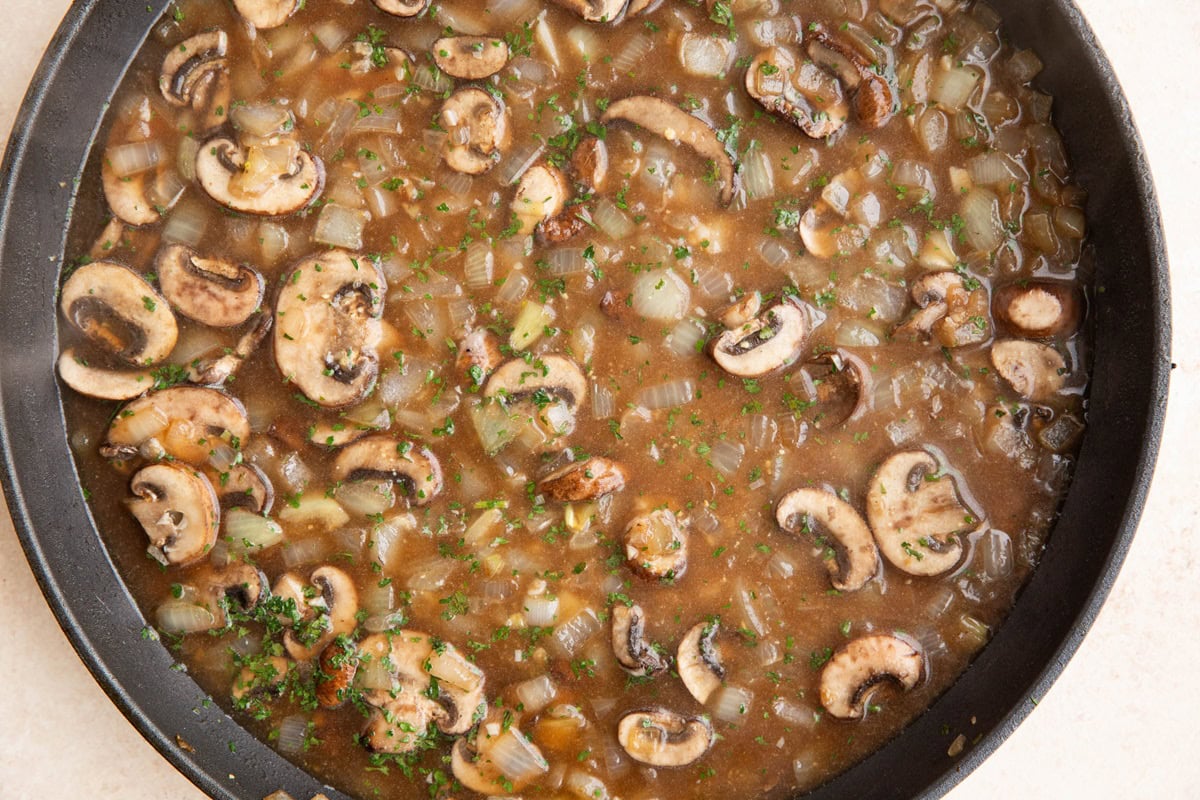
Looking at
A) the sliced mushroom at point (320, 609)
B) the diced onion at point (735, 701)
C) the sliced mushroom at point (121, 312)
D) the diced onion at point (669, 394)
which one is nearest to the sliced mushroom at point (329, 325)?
the sliced mushroom at point (121, 312)

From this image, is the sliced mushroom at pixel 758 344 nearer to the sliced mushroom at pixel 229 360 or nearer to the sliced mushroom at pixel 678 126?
the sliced mushroom at pixel 678 126

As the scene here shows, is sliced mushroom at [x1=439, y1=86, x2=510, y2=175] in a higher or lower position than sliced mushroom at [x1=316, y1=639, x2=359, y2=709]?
higher

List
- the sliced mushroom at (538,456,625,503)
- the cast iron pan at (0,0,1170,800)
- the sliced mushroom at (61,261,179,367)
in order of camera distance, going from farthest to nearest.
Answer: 1. the sliced mushroom at (61,261,179,367)
2. the sliced mushroom at (538,456,625,503)
3. the cast iron pan at (0,0,1170,800)

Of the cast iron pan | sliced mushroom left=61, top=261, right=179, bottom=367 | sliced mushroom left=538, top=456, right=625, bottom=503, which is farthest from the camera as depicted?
sliced mushroom left=61, top=261, right=179, bottom=367

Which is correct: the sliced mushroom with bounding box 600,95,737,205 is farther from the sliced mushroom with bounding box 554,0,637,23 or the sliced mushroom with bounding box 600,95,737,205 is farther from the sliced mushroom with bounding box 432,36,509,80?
the sliced mushroom with bounding box 432,36,509,80

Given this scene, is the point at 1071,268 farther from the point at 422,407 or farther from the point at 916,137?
the point at 422,407

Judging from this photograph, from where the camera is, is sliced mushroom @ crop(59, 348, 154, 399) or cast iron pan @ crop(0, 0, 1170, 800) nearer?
cast iron pan @ crop(0, 0, 1170, 800)

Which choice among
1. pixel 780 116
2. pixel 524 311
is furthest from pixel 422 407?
pixel 780 116

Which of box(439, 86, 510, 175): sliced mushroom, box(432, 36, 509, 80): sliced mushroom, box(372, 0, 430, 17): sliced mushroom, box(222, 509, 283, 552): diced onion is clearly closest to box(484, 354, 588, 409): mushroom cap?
box(439, 86, 510, 175): sliced mushroom

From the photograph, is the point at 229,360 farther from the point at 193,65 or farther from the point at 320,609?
the point at 193,65
